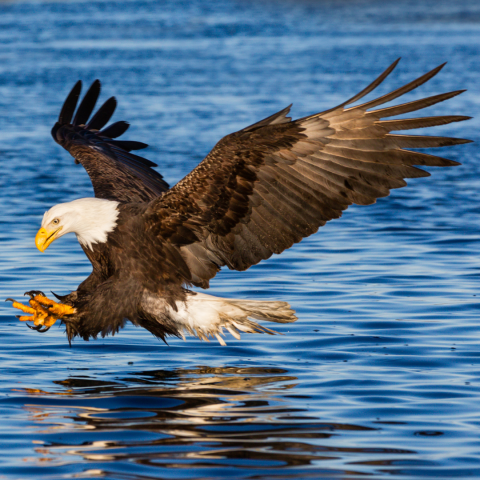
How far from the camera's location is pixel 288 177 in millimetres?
5707

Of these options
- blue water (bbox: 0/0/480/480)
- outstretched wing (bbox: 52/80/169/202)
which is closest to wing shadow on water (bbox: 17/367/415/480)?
blue water (bbox: 0/0/480/480)

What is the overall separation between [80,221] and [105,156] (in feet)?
5.41

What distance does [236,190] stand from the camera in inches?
225

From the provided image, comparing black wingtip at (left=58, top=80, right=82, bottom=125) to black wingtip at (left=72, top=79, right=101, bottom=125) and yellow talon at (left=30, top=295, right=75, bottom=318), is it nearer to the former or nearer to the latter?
black wingtip at (left=72, top=79, right=101, bottom=125)

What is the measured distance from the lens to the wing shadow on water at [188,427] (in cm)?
432

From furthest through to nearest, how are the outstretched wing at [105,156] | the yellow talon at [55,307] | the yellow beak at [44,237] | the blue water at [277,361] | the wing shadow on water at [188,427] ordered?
the outstretched wing at [105,156], the yellow talon at [55,307], the yellow beak at [44,237], the blue water at [277,361], the wing shadow on water at [188,427]

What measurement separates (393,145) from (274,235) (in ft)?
3.01

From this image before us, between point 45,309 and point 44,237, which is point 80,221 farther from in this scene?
point 45,309

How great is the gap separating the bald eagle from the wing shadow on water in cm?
44

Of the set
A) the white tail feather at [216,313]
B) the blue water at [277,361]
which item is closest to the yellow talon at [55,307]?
the blue water at [277,361]

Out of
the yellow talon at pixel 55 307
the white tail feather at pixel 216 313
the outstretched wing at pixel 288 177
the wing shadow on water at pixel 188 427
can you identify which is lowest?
the wing shadow on water at pixel 188 427

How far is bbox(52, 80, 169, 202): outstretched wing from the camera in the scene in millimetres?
7090

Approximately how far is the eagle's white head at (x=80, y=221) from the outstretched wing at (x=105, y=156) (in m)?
0.69

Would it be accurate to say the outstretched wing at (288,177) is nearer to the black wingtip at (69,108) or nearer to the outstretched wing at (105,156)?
the outstretched wing at (105,156)
